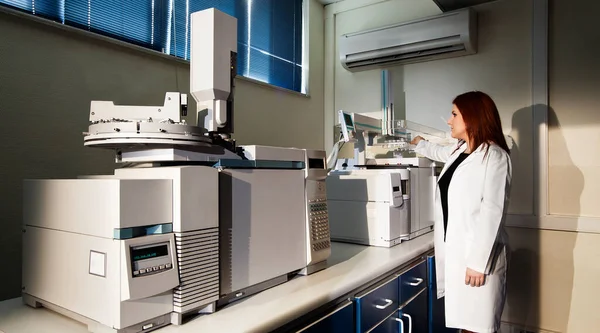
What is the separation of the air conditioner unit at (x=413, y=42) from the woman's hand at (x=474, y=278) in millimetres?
1741

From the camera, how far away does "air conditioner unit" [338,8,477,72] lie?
9.07ft

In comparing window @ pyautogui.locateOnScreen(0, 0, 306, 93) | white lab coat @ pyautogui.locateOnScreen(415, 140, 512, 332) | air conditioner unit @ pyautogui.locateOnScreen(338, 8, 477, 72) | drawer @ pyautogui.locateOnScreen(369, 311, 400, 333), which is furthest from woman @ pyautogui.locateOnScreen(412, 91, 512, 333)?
window @ pyautogui.locateOnScreen(0, 0, 306, 93)

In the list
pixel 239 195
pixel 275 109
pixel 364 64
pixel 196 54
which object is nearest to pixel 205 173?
pixel 239 195

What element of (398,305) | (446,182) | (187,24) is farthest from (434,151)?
(187,24)

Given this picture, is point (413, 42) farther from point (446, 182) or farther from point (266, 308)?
point (266, 308)

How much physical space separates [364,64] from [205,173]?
2.48m

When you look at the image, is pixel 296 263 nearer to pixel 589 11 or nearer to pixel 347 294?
pixel 347 294

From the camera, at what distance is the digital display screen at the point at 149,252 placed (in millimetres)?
920

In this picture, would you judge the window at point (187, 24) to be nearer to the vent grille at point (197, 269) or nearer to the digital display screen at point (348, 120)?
the digital display screen at point (348, 120)

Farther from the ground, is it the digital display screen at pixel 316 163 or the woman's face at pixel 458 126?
the woman's face at pixel 458 126

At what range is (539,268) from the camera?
2.73 m

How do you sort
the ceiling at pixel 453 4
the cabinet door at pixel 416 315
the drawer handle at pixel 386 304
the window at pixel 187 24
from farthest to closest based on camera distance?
the ceiling at pixel 453 4 → the cabinet door at pixel 416 315 → the window at pixel 187 24 → the drawer handle at pixel 386 304

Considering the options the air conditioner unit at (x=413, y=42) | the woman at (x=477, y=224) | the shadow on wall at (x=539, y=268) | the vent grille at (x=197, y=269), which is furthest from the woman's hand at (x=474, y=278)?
the air conditioner unit at (x=413, y=42)

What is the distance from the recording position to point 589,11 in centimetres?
255
